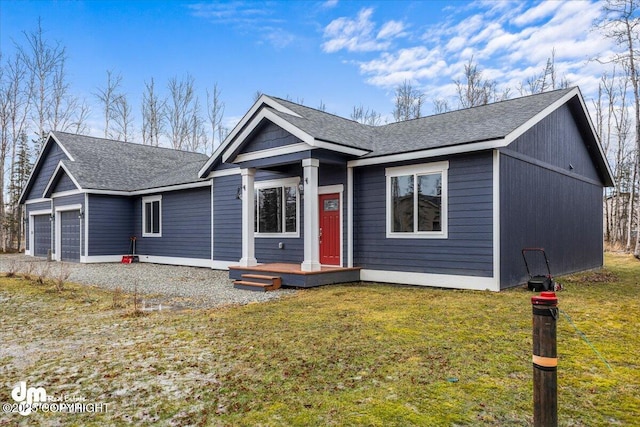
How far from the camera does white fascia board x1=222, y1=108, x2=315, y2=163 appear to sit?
9703 millimetres

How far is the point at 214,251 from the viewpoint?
14430 mm

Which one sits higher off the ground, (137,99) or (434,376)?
(137,99)

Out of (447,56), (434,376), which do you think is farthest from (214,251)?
(447,56)

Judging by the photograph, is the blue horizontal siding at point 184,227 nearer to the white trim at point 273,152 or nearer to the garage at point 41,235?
the white trim at point 273,152

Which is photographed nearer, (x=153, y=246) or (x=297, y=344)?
(x=297, y=344)

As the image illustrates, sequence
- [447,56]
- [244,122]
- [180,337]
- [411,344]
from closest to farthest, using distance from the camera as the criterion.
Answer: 1. [411,344]
2. [180,337]
3. [244,122]
4. [447,56]

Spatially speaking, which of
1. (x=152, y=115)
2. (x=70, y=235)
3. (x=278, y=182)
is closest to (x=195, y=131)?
(x=152, y=115)

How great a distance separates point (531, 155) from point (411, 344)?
7.23m

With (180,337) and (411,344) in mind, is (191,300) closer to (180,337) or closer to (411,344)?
(180,337)

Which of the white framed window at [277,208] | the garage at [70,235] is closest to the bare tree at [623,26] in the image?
the white framed window at [277,208]

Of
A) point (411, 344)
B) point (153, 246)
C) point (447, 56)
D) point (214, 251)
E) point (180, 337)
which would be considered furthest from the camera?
point (447, 56)
